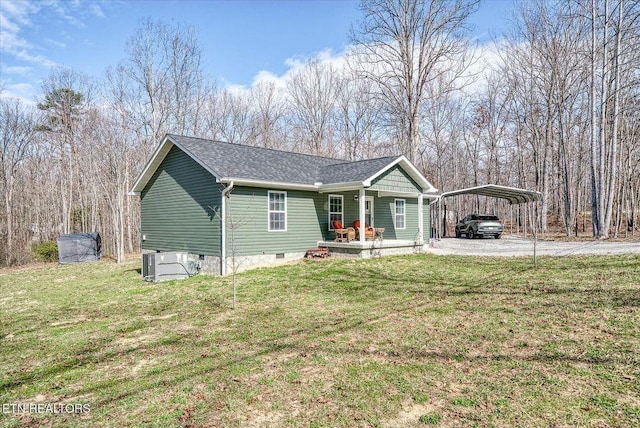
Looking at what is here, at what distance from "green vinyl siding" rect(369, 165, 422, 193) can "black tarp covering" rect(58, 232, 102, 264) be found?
13.7 m

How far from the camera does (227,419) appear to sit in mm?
3367

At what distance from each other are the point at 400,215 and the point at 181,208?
33.7 ft

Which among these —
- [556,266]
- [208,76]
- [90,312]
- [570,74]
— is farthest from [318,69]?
[90,312]

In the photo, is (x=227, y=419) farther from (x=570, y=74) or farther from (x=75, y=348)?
(x=570, y=74)

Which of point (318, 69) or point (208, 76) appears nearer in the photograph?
point (208, 76)

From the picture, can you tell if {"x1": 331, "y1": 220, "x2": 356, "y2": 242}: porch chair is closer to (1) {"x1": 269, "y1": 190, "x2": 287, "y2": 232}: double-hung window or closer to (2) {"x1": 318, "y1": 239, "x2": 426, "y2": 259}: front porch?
(2) {"x1": 318, "y1": 239, "x2": 426, "y2": 259}: front porch

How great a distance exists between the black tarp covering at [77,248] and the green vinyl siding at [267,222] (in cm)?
989

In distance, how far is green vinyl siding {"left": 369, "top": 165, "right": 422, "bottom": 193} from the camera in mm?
14414

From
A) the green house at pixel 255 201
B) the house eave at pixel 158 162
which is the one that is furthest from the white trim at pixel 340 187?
the house eave at pixel 158 162

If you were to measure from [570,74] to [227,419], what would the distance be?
28.1m

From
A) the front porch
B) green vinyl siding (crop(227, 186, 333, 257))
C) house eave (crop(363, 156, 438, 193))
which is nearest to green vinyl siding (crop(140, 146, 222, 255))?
green vinyl siding (crop(227, 186, 333, 257))

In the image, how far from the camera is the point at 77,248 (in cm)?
1711

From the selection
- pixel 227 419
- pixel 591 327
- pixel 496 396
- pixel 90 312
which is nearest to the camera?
pixel 227 419

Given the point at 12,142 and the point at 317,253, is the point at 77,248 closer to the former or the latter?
the point at 317,253
